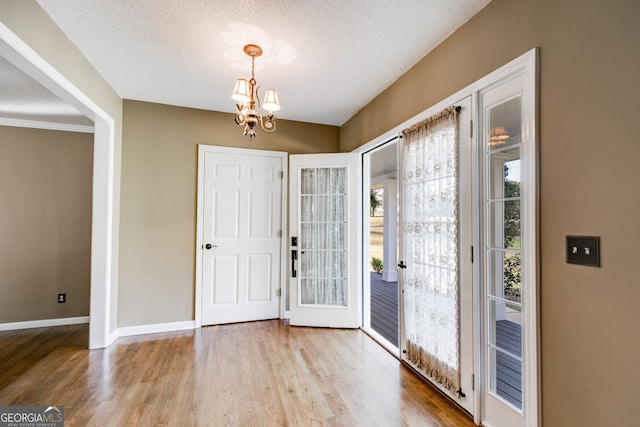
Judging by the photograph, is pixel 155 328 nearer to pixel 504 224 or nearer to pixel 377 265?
pixel 504 224

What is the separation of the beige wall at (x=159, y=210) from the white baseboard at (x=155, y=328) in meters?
0.06

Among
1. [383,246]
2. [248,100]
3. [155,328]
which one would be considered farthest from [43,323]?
[383,246]

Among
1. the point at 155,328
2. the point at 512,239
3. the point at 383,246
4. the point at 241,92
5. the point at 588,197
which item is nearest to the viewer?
the point at 588,197

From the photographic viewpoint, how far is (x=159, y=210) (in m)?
3.50

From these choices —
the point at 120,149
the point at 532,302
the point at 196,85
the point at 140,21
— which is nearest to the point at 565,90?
the point at 532,302

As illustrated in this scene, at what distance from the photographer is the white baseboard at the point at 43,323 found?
3.59 meters

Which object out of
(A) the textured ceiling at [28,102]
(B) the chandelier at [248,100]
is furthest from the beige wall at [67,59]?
(B) the chandelier at [248,100]

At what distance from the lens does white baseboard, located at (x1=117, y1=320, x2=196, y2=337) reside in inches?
132

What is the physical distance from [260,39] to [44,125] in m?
3.40

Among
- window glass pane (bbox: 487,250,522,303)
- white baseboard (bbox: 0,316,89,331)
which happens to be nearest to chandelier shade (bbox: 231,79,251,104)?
window glass pane (bbox: 487,250,522,303)

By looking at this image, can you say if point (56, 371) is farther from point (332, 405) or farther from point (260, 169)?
point (260, 169)

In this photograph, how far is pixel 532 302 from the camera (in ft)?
5.09

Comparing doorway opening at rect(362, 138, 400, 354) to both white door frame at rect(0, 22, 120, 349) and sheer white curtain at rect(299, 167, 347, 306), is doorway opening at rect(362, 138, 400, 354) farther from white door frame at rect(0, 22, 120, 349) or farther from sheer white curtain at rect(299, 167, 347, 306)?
white door frame at rect(0, 22, 120, 349)

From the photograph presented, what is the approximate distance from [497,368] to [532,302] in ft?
1.93
